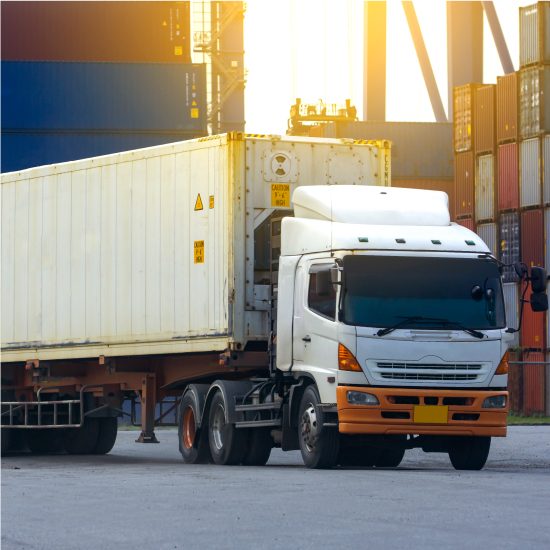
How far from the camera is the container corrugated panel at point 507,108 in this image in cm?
4770

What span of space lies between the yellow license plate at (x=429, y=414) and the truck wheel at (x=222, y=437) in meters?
2.62

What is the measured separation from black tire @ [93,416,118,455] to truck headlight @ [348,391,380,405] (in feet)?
22.8

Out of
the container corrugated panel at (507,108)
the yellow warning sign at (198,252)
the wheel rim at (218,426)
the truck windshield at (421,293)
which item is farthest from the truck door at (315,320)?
the container corrugated panel at (507,108)

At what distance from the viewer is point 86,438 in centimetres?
2166

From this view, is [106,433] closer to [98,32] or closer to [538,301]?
[538,301]

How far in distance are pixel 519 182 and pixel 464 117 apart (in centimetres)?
504

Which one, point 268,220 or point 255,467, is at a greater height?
point 268,220

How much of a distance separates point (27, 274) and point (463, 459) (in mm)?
7497

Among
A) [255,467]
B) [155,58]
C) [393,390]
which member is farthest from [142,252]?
[155,58]

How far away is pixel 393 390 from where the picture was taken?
50.4 ft

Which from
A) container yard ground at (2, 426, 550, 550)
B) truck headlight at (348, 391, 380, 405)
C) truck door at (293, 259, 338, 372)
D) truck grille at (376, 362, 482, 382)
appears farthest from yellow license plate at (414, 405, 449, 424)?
truck door at (293, 259, 338, 372)

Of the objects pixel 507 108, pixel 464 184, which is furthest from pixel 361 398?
pixel 464 184

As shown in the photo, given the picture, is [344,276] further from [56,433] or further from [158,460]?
[56,433]

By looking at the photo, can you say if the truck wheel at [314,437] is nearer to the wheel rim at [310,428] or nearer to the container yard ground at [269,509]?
the wheel rim at [310,428]
